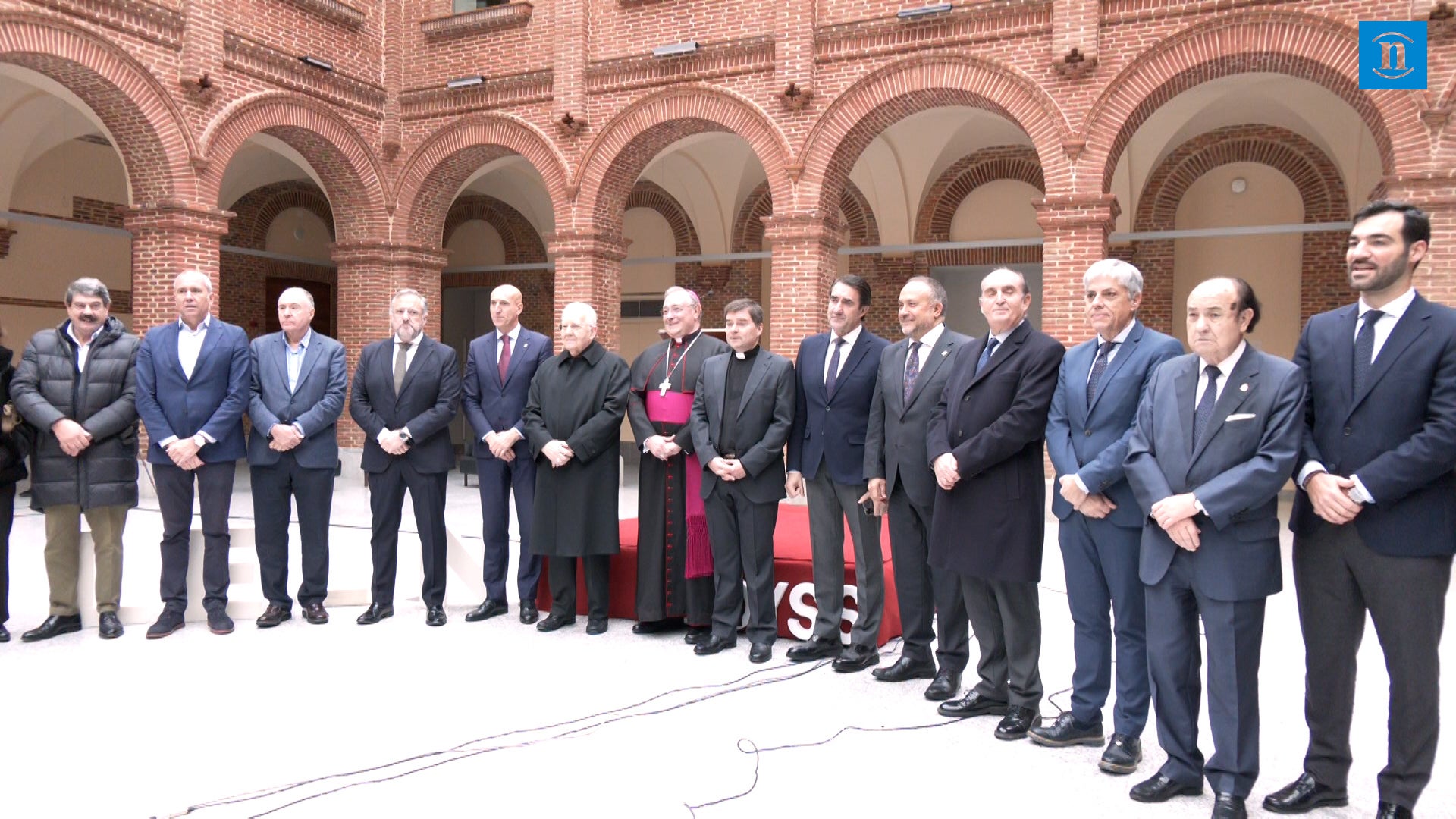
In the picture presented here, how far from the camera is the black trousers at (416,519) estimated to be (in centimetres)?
594

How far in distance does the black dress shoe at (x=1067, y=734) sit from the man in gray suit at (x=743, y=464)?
1565mm

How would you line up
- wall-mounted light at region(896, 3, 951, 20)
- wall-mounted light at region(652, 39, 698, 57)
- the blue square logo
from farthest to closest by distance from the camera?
1. wall-mounted light at region(652, 39, 698, 57)
2. wall-mounted light at region(896, 3, 951, 20)
3. the blue square logo

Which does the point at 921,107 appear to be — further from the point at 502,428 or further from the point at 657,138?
the point at 502,428

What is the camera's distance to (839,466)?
504 cm

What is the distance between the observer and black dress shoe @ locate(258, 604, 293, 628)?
5.79 metres

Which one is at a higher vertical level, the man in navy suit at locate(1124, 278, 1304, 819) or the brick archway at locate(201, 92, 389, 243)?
the brick archway at locate(201, 92, 389, 243)

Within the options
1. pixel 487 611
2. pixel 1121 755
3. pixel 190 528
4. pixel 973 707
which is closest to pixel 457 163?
pixel 190 528

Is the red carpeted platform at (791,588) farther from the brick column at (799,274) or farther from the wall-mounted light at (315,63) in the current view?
the wall-mounted light at (315,63)

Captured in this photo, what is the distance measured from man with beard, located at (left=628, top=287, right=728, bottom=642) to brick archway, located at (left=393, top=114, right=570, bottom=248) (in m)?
7.41

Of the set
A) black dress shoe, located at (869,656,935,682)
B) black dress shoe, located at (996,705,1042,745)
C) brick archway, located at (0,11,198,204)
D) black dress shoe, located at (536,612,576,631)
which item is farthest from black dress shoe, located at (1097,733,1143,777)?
brick archway, located at (0,11,198,204)

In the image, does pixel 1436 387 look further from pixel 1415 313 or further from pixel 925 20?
pixel 925 20

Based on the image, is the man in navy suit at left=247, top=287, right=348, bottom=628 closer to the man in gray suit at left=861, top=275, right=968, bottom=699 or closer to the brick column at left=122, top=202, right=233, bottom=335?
the man in gray suit at left=861, top=275, right=968, bottom=699

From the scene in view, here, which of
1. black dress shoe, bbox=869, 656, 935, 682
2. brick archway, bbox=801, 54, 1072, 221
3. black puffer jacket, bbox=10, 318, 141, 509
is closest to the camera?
black dress shoe, bbox=869, 656, 935, 682

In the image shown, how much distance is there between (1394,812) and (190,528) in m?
5.91
